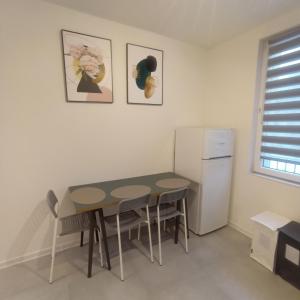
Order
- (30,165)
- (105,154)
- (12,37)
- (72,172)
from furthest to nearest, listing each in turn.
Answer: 1. (105,154)
2. (72,172)
3. (30,165)
4. (12,37)

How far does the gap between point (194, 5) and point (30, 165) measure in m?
2.22

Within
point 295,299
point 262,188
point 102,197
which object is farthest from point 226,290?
point 102,197

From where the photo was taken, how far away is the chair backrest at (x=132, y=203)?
1.68m

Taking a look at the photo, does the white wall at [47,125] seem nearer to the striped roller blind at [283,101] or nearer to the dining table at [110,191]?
the dining table at [110,191]

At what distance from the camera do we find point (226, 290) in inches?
65.4

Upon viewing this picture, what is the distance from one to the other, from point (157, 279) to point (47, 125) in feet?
6.00

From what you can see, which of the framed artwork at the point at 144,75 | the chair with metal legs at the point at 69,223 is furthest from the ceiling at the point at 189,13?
the chair with metal legs at the point at 69,223

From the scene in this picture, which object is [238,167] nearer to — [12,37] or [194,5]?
[194,5]

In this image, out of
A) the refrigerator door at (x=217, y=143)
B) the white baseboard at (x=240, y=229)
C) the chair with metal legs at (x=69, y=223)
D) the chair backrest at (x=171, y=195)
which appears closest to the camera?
the chair with metal legs at (x=69, y=223)

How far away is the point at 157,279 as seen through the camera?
1.78m

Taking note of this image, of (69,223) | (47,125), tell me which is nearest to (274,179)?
(69,223)

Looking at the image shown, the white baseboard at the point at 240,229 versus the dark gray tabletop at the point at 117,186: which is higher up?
the dark gray tabletop at the point at 117,186

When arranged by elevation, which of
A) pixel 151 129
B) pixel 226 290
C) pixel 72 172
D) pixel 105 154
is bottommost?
pixel 226 290

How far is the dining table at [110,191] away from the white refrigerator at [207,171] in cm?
15
